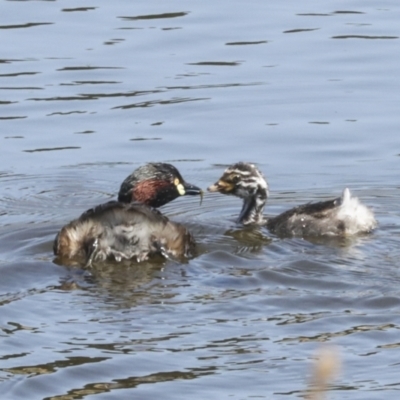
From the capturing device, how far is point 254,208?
9.84 meters

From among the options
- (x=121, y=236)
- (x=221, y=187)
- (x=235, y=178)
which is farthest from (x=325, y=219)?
(x=121, y=236)

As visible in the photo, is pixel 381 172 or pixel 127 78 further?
pixel 127 78

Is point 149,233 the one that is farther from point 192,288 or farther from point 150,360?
point 150,360

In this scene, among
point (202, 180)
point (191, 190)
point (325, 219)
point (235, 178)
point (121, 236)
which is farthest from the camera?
point (202, 180)

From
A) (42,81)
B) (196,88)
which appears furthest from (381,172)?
(42,81)

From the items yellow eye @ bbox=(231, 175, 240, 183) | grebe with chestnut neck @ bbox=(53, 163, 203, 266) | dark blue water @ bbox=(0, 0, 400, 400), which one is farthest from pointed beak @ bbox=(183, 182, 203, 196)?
grebe with chestnut neck @ bbox=(53, 163, 203, 266)

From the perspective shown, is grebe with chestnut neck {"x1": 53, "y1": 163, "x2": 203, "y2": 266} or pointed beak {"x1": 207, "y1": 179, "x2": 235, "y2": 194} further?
pointed beak {"x1": 207, "y1": 179, "x2": 235, "y2": 194}

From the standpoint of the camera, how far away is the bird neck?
980 cm

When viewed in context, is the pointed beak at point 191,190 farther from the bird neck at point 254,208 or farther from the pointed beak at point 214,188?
the bird neck at point 254,208

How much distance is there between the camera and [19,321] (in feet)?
23.1

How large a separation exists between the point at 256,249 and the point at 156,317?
2.00m

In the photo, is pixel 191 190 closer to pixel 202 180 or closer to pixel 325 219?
pixel 325 219

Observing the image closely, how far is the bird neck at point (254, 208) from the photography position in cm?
980

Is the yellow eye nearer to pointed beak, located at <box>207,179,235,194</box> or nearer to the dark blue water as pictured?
pointed beak, located at <box>207,179,235,194</box>
